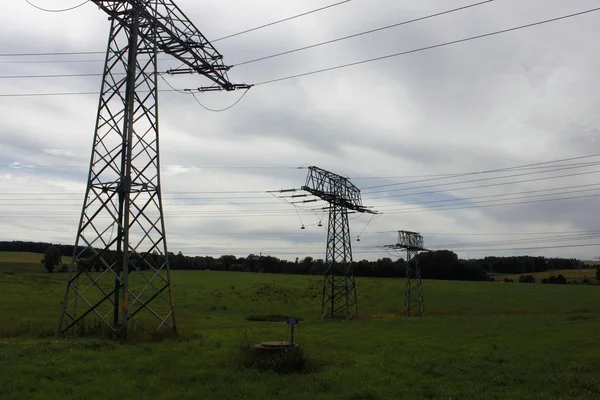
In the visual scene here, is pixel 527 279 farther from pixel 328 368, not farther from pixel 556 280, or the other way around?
pixel 328 368

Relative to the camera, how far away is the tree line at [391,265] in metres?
121

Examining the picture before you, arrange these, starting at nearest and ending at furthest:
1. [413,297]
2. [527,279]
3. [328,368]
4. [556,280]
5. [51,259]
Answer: [328,368] < [413,297] < [51,259] < [556,280] < [527,279]

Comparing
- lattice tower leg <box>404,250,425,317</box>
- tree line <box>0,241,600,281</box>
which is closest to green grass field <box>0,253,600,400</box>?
lattice tower leg <box>404,250,425,317</box>

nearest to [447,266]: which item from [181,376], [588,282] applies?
[588,282]

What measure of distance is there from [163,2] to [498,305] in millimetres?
62715

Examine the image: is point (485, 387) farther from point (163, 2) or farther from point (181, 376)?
point (163, 2)

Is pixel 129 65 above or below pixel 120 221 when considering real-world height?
above

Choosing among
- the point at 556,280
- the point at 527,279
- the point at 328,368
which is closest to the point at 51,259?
the point at 328,368

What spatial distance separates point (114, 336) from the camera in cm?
1886

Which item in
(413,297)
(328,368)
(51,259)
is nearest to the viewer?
(328,368)

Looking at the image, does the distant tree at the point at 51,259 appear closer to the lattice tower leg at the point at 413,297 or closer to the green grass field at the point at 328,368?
the lattice tower leg at the point at 413,297

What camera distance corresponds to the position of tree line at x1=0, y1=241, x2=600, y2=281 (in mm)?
121062

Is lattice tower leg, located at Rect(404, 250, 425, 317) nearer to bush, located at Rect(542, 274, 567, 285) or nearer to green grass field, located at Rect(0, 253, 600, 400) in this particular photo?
green grass field, located at Rect(0, 253, 600, 400)

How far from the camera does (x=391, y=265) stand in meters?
124
